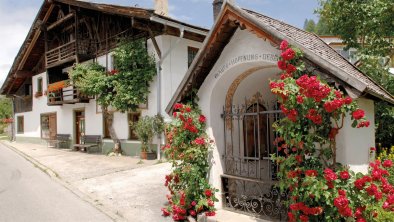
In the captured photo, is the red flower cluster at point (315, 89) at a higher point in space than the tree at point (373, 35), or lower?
lower

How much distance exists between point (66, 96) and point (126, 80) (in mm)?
6769

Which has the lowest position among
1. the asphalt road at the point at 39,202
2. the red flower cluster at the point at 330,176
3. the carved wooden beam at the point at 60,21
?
the asphalt road at the point at 39,202

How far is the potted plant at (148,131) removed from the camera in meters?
14.2

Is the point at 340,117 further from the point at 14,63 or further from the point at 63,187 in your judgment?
the point at 14,63

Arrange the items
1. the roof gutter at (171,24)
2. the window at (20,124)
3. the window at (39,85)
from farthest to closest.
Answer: the window at (20,124)
the window at (39,85)
the roof gutter at (171,24)

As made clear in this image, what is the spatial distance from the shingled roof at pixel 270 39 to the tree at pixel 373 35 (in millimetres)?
3150

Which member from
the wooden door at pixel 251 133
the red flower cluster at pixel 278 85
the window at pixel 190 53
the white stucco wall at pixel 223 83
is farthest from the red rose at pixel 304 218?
the window at pixel 190 53

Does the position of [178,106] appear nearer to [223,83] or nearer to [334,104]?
[223,83]

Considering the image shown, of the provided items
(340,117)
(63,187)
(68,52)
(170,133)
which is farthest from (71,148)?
(340,117)

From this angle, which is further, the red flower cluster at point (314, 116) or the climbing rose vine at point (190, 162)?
the climbing rose vine at point (190, 162)

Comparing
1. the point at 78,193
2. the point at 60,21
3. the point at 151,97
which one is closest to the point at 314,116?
the point at 78,193

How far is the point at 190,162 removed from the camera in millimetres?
6785

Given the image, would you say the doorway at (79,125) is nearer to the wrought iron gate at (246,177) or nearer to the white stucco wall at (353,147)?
the wrought iron gate at (246,177)

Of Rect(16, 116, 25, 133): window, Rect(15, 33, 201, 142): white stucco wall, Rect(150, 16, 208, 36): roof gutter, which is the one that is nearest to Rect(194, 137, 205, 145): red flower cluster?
Rect(15, 33, 201, 142): white stucco wall
